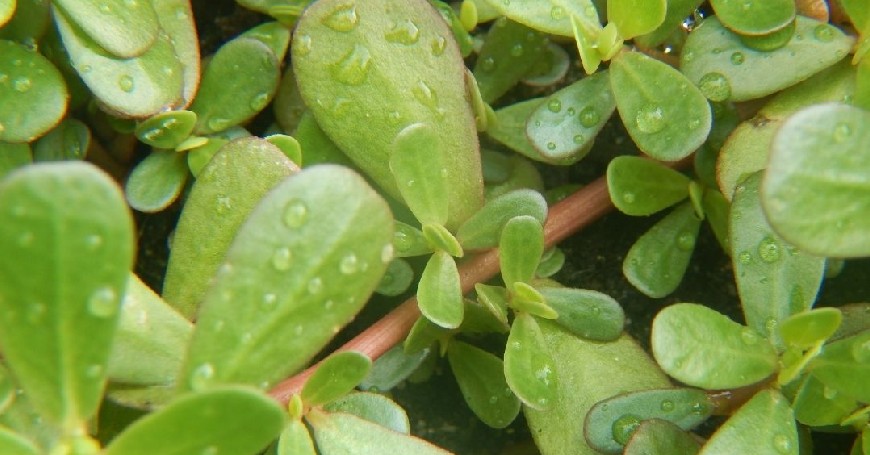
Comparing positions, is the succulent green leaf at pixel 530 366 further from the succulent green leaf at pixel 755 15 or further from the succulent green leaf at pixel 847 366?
the succulent green leaf at pixel 755 15

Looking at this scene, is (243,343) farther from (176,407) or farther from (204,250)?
(204,250)

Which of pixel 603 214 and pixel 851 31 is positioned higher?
pixel 851 31

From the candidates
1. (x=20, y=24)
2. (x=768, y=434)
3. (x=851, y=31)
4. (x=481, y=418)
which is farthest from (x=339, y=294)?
(x=851, y=31)

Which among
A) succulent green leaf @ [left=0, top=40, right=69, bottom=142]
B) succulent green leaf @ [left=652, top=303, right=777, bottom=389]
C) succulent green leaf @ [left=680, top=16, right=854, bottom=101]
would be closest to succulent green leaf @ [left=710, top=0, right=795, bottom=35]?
succulent green leaf @ [left=680, top=16, right=854, bottom=101]

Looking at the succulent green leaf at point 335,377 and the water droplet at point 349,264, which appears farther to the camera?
the succulent green leaf at point 335,377

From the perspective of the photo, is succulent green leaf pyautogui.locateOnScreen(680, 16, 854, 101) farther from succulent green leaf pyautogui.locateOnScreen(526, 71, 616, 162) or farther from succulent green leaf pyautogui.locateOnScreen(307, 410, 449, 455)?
succulent green leaf pyautogui.locateOnScreen(307, 410, 449, 455)

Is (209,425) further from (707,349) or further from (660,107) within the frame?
(660,107)

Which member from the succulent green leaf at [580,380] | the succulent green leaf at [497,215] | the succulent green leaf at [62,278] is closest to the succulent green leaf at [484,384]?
the succulent green leaf at [580,380]
